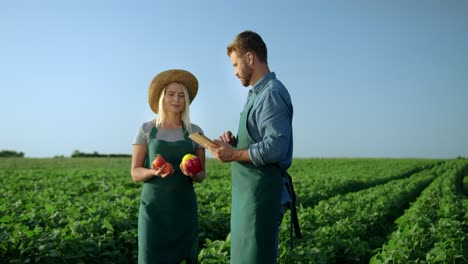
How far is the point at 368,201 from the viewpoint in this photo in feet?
40.1

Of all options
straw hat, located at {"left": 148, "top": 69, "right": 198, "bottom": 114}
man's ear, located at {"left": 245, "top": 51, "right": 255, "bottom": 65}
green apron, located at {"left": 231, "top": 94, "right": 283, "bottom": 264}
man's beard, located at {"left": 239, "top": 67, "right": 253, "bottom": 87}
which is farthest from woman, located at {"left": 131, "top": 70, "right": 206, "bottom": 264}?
man's ear, located at {"left": 245, "top": 51, "right": 255, "bottom": 65}

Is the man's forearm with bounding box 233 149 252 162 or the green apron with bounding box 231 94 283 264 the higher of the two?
the man's forearm with bounding box 233 149 252 162

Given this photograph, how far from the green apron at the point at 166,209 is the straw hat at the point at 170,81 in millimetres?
428

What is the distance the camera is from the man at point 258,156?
2.98 m

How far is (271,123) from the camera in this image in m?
2.97

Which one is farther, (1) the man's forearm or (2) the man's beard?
(2) the man's beard

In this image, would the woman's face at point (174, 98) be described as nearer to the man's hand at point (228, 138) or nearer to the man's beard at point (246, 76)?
the man's hand at point (228, 138)

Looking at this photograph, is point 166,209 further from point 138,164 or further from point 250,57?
point 250,57

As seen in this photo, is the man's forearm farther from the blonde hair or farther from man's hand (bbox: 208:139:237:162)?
the blonde hair

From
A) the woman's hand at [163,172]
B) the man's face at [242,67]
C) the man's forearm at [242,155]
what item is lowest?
the woman's hand at [163,172]

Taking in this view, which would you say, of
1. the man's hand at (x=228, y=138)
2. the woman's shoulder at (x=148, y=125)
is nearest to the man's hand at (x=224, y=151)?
the man's hand at (x=228, y=138)

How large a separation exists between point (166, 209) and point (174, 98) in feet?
3.00

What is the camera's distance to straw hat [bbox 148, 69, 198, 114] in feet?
12.5

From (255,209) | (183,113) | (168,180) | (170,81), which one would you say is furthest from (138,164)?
(255,209)
